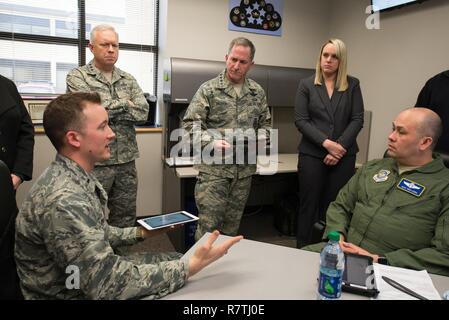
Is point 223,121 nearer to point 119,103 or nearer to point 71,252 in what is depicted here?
point 119,103

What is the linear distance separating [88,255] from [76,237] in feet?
0.19

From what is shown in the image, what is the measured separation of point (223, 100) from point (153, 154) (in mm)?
1541

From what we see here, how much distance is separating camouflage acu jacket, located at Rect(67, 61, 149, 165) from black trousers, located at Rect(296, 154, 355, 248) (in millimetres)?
1157

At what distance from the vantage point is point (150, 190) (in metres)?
3.49

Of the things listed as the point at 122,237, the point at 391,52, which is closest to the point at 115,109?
the point at 122,237

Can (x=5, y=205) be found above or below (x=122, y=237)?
above

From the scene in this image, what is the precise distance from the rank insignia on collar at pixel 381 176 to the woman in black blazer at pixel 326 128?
24.3 inches

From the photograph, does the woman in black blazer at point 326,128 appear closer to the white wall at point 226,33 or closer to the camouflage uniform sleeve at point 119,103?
the camouflage uniform sleeve at point 119,103

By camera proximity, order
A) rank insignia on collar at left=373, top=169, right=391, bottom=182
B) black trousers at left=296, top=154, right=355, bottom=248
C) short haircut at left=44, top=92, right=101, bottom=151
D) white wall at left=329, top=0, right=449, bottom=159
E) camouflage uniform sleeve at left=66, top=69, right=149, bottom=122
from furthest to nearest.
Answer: white wall at left=329, top=0, right=449, bottom=159, black trousers at left=296, top=154, right=355, bottom=248, camouflage uniform sleeve at left=66, top=69, right=149, bottom=122, rank insignia on collar at left=373, top=169, right=391, bottom=182, short haircut at left=44, top=92, right=101, bottom=151

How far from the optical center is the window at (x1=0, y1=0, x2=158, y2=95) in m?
3.12

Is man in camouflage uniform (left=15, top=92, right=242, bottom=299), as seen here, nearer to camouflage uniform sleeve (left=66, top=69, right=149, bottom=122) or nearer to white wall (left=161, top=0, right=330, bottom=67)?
camouflage uniform sleeve (left=66, top=69, right=149, bottom=122)

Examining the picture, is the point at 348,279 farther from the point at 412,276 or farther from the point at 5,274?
the point at 5,274

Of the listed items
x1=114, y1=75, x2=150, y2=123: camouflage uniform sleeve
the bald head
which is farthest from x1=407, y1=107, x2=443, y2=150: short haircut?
x1=114, y1=75, x2=150, y2=123: camouflage uniform sleeve

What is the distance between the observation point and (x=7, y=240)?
119cm
